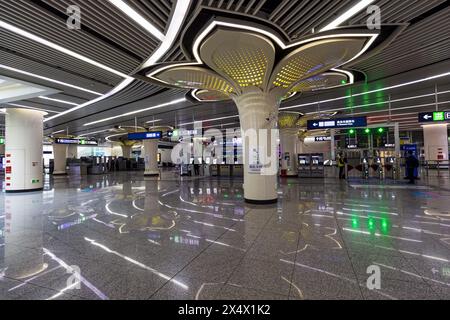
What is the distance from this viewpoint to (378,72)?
24.3 ft

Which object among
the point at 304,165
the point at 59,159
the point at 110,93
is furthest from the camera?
the point at 59,159

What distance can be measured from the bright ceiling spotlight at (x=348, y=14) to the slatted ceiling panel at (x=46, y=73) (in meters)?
7.10

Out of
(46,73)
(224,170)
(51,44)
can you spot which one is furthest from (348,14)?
(224,170)

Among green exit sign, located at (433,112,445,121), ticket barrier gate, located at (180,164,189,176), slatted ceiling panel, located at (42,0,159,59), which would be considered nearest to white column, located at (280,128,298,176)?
green exit sign, located at (433,112,445,121)

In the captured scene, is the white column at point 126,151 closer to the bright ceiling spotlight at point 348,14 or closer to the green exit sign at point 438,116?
the bright ceiling spotlight at point 348,14

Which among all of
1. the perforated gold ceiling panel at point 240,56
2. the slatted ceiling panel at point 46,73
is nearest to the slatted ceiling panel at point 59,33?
the slatted ceiling panel at point 46,73

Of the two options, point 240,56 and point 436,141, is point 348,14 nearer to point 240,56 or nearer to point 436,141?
point 240,56

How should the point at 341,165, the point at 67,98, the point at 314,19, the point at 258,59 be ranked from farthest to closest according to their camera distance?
the point at 341,165, the point at 67,98, the point at 258,59, the point at 314,19

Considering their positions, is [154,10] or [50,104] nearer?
[154,10]

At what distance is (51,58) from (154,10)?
11.8 feet

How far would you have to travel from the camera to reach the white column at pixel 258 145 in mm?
6590

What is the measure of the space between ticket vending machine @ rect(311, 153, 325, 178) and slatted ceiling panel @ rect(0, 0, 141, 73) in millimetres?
13283

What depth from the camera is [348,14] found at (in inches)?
170
